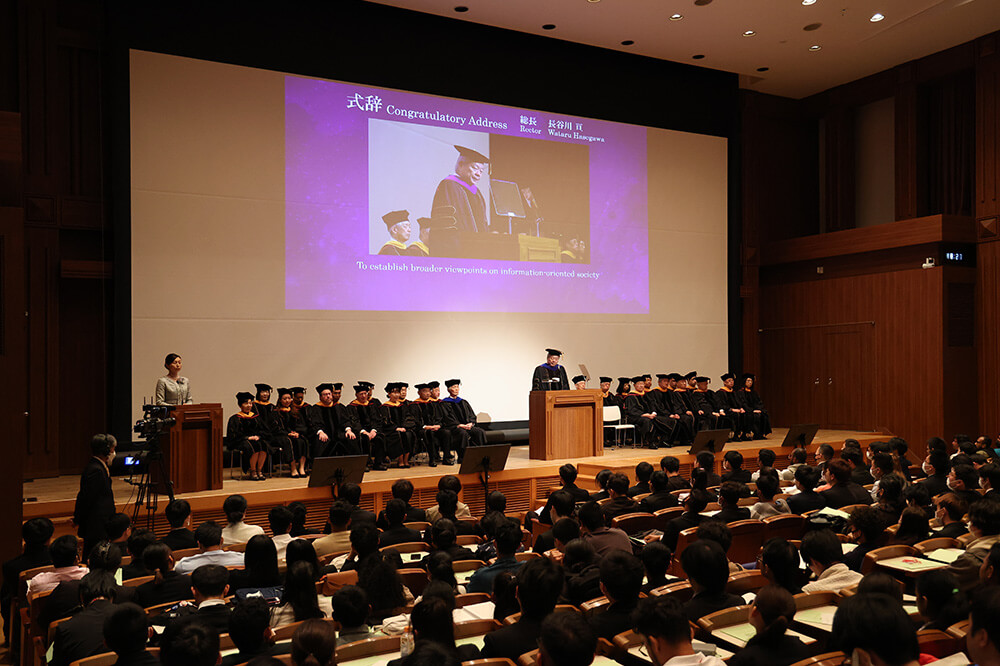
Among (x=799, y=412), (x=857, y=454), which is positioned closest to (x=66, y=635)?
(x=857, y=454)

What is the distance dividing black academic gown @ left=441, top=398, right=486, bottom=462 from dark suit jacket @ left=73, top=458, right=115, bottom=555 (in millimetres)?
4258

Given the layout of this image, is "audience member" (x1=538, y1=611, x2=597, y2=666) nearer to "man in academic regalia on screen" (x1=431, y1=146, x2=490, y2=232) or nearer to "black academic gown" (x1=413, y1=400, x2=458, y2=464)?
"black academic gown" (x1=413, y1=400, x2=458, y2=464)

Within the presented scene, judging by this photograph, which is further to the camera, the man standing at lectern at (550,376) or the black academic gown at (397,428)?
the man standing at lectern at (550,376)

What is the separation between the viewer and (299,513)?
4898 mm

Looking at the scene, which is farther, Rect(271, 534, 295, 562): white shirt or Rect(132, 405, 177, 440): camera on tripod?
Rect(132, 405, 177, 440): camera on tripod

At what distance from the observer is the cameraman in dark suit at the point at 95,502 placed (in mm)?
5223

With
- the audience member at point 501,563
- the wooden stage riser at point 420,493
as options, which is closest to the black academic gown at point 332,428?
the wooden stage riser at point 420,493

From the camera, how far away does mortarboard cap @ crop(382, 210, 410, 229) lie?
10.1m

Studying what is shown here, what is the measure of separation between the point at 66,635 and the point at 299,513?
2.04 metres

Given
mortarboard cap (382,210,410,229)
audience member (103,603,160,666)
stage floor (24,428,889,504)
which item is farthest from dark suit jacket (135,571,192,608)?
mortarboard cap (382,210,410,229)

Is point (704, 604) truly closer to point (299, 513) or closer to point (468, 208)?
point (299, 513)

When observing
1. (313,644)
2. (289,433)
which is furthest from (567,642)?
(289,433)

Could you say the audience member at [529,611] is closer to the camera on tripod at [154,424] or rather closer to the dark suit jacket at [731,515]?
the dark suit jacket at [731,515]

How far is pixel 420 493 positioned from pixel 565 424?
1.96 metres
